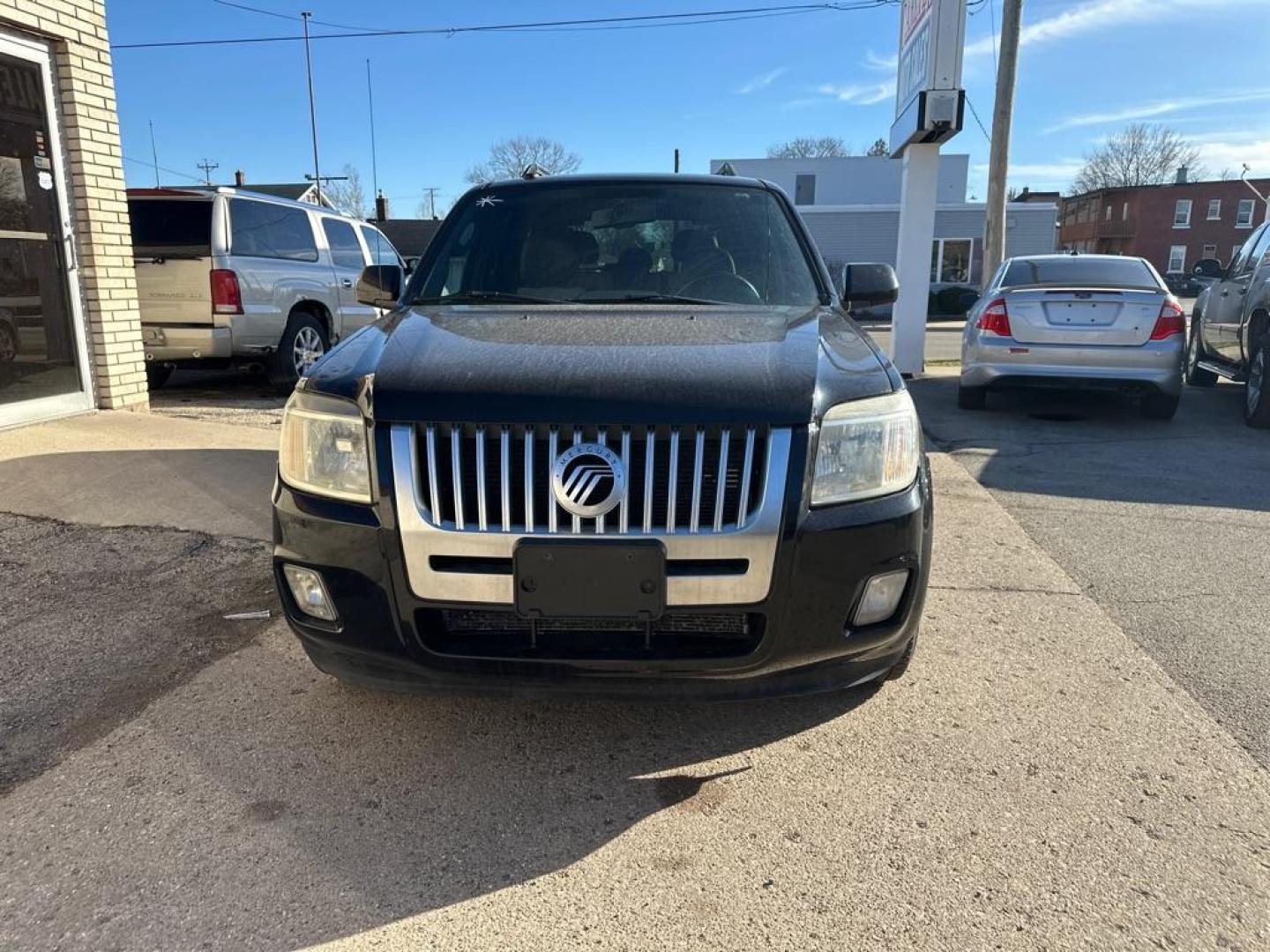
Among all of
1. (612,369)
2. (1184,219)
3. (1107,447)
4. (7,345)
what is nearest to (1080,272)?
(1107,447)

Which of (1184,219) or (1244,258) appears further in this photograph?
(1184,219)

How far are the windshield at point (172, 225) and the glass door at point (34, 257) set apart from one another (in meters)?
1.53

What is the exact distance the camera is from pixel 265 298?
849 centimetres

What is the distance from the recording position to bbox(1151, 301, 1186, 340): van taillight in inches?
291

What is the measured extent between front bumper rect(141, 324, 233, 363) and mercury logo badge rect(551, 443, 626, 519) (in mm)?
6968

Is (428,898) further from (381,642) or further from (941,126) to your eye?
(941,126)

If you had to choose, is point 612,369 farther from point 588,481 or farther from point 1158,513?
point 1158,513

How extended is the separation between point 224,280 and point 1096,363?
769 cm

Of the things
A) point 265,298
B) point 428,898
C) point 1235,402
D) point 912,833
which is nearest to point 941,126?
point 1235,402

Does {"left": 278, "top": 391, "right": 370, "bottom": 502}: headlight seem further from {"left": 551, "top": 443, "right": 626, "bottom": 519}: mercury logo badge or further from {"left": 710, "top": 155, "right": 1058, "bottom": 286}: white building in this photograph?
{"left": 710, "top": 155, "right": 1058, "bottom": 286}: white building

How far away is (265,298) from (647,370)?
724 cm

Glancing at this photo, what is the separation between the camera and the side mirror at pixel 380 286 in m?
3.98

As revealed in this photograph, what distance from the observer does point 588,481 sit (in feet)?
7.28

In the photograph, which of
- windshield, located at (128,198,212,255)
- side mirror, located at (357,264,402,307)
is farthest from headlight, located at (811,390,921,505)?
windshield, located at (128,198,212,255)
